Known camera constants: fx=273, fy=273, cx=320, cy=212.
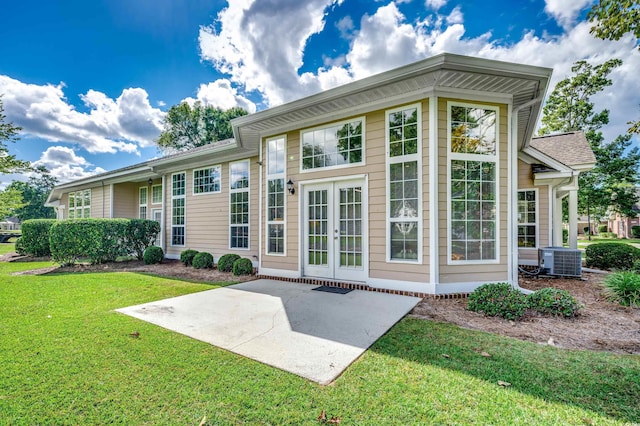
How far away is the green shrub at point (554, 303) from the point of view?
378cm

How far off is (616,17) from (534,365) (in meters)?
4.70

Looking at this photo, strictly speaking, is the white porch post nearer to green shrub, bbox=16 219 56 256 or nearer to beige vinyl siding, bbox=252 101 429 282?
beige vinyl siding, bbox=252 101 429 282

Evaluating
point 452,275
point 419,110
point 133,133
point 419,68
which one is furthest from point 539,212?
point 133,133

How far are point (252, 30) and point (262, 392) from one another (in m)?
9.15

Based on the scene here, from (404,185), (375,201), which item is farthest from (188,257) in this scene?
(404,185)

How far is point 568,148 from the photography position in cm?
887

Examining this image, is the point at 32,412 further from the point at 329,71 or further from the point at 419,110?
the point at 329,71

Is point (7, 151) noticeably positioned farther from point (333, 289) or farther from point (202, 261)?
point (333, 289)

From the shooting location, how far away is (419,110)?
16.2ft

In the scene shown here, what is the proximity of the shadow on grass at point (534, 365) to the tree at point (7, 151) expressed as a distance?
46.9 ft

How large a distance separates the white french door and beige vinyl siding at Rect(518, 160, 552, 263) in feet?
18.4

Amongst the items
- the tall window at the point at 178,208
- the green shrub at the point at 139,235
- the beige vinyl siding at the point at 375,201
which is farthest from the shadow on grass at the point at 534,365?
the green shrub at the point at 139,235

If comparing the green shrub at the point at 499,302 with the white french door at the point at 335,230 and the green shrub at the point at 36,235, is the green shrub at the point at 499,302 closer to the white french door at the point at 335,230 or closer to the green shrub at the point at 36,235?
the white french door at the point at 335,230

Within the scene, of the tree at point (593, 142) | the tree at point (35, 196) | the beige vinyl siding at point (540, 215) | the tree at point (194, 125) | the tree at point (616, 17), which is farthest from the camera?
the tree at point (35, 196)
